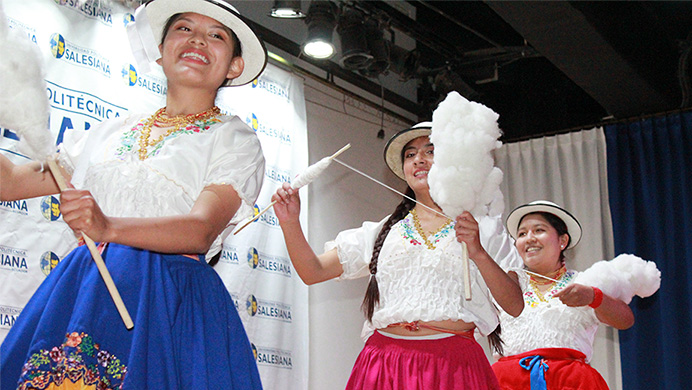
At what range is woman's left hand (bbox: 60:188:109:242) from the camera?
1361 millimetres

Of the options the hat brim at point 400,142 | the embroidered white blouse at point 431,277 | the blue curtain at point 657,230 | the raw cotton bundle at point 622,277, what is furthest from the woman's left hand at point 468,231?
the blue curtain at point 657,230

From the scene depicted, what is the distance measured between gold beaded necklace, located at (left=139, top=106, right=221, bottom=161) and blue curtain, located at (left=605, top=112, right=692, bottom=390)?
4.28 meters

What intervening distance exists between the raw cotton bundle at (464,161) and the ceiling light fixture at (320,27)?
2.29m

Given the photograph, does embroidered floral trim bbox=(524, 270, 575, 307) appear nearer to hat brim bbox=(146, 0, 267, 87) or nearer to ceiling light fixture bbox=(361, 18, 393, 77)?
Answer: ceiling light fixture bbox=(361, 18, 393, 77)

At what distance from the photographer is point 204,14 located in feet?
6.51

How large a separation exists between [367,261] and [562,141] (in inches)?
147

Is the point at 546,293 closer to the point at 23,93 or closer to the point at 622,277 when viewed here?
the point at 622,277

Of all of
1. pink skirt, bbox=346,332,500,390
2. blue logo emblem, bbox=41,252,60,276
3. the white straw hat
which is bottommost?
pink skirt, bbox=346,332,500,390

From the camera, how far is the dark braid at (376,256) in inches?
101

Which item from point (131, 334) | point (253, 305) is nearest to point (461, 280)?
point (131, 334)

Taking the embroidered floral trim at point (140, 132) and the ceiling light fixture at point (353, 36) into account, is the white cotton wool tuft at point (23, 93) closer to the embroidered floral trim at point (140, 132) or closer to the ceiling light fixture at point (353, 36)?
the embroidered floral trim at point (140, 132)

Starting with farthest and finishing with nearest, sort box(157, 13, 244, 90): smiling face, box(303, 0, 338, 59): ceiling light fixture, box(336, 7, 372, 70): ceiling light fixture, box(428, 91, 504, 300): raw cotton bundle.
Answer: box(336, 7, 372, 70): ceiling light fixture < box(303, 0, 338, 59): ceiling light fixture < box(428, 91, 504, 300): raw cotton bundle < box(157, 13, 244, 90): smiling face

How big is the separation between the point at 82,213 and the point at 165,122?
55 cm

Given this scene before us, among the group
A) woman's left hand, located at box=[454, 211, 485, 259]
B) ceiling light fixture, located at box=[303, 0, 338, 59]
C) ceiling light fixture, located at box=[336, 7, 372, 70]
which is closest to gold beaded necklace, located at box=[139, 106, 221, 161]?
woman's left hand, located at box=[454, 211, 485, 259]
